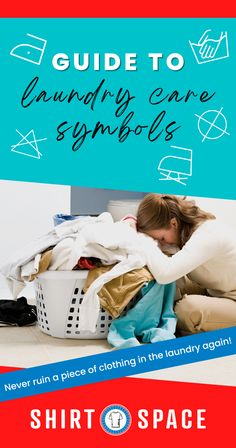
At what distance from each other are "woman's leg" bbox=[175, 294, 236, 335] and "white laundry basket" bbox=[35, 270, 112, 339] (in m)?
0.30

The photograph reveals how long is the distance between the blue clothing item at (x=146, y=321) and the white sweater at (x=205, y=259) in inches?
3.5

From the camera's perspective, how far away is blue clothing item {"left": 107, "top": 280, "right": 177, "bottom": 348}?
2.36 meters

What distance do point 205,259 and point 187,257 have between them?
8 centimetres

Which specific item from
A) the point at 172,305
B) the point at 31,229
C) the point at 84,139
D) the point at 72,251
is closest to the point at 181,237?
the point at 172,305

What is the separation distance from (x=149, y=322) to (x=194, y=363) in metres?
0.31

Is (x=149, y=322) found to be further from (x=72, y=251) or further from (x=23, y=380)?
(x=23, y=380)

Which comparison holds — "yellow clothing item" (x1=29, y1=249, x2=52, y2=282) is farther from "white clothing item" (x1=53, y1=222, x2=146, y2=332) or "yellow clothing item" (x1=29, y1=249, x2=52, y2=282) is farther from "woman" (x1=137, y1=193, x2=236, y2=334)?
"woman" (x1=137, y1=193, x2=236, y2=334)

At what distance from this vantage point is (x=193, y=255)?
2312mm

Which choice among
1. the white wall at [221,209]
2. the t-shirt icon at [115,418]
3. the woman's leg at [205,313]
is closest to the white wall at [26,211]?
the white wall at [221,209]

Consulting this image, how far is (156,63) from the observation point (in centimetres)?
208

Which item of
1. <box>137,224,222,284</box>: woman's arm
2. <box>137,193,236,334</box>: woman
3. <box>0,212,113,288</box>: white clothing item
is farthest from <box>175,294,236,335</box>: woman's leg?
<box>0,212,113,288</box>: white clothing item

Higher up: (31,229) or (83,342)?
(31,229)

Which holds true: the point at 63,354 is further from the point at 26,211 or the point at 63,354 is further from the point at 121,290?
the point at 26,211

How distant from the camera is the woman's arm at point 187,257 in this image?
7.58 ft
